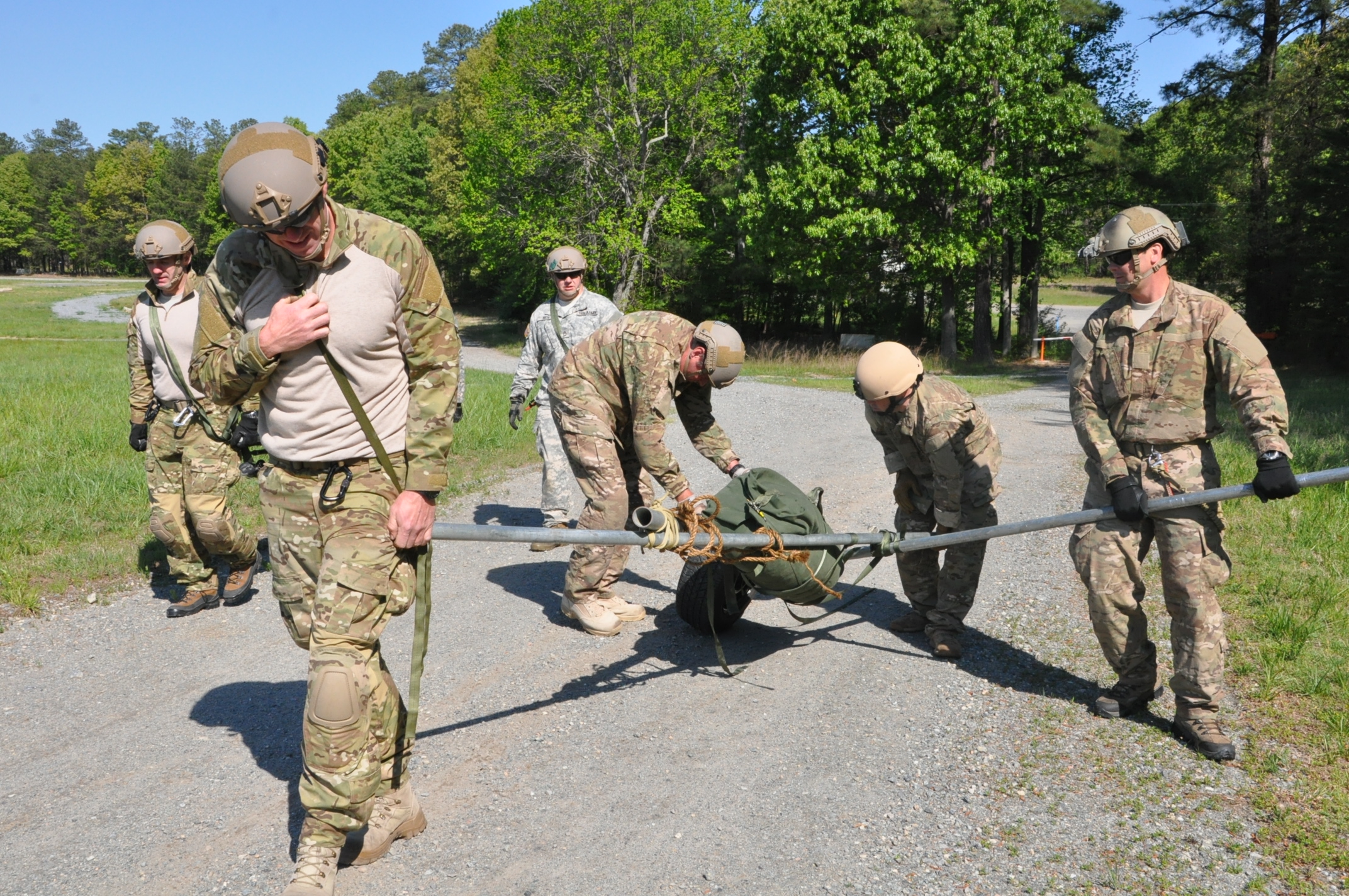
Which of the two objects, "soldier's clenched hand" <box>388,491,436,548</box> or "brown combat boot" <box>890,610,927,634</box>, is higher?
"soldier's clenched hand" <box>388,491,436,548</box>

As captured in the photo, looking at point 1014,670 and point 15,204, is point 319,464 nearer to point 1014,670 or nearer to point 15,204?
point 1014,670

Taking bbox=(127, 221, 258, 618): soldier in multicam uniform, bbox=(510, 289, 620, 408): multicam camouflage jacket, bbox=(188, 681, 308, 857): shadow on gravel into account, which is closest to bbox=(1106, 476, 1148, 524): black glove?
bbox=(188, 681, 308, 857): shadow on gravel

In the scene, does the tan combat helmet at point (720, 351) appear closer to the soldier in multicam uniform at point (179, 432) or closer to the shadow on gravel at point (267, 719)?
the shadow on gravel at point (267, 719)

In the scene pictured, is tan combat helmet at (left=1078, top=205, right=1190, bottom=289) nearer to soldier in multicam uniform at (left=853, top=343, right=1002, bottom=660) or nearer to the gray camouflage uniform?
soldier in multicam uniform at (left=853, top=343, right=1002, bottom=660)

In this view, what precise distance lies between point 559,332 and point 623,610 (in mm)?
2724

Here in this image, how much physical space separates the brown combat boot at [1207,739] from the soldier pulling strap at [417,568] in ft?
11.5

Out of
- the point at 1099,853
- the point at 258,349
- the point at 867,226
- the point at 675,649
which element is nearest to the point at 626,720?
the point at 675,649

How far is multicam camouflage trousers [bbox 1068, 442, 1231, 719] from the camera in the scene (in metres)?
4.59

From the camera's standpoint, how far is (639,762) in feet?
14.7

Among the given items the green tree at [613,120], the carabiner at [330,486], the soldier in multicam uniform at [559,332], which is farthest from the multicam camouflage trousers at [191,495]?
the green tree at [613,120]

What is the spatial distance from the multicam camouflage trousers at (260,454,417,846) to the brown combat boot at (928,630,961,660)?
337 cm

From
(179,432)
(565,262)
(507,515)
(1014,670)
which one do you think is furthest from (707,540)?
(507,515)

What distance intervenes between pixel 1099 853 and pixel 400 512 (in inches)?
114

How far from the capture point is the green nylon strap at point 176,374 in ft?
21.3
